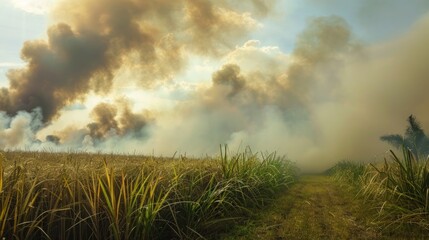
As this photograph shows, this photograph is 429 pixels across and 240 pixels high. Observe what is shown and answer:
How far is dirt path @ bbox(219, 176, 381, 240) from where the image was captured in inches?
280

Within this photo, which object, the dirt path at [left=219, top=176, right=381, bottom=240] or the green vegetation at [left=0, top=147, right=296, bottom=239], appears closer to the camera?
the green vegetation at [left=0, top=147, right=296, bottom=239]

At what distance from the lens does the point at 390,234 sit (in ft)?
23.6

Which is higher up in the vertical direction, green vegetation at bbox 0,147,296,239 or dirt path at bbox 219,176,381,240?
green vegetation at bbox 0,147,296,239

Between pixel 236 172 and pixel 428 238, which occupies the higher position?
pixel 236 172

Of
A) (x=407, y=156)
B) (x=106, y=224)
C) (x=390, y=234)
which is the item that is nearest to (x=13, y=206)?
(x=106, y=224)

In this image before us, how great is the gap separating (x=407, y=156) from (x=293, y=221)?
247 cm

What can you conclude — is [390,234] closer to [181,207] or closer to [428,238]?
[428,238]

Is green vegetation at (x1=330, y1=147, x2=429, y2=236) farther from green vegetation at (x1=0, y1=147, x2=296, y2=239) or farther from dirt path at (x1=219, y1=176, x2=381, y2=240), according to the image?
green vegetation at (x1=0, y1=147, x2=296, y2=239)

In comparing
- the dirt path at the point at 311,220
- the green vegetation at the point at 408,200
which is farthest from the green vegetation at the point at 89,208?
the green vegetation at the point at 408,200

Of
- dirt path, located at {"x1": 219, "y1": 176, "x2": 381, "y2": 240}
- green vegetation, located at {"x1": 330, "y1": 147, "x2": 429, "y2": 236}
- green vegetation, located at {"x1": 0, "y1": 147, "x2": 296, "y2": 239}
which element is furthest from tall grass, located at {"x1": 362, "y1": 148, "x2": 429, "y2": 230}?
green vegetation, located at {"x1": 0, "y1": 147, "x2": 296, "y2": 239}

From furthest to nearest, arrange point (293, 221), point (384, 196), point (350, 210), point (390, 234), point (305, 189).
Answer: point (305, 189)
point (350, 210)
point (384, 196)
point (293, 221)
point (390, 234)

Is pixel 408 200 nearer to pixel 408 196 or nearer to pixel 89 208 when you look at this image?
pixel 408 196

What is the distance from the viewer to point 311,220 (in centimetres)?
815

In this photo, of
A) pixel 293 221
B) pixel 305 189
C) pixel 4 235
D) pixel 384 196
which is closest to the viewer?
pixel 4 235
